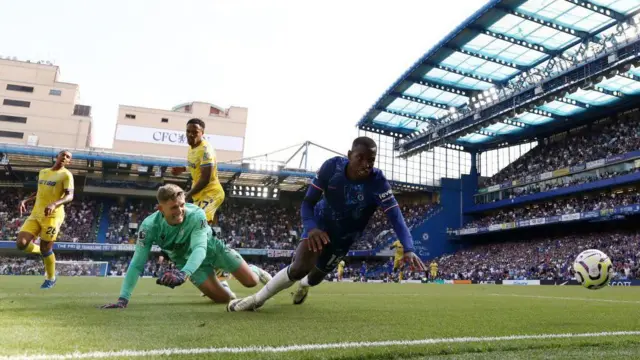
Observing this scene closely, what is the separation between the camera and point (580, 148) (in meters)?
41.4

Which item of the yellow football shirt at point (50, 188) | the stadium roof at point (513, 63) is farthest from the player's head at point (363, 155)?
the stadium roof at point (513, 63)

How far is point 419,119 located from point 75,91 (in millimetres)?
44799

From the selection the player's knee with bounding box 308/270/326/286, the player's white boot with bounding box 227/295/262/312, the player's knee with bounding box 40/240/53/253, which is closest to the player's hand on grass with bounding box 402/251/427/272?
the player's knee with bounding box 308/270/326/286

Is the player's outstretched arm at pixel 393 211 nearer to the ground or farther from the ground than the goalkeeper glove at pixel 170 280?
farther from the ground

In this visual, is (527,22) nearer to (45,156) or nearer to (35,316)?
(35,316)

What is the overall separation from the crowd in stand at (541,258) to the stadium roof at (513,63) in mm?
10556

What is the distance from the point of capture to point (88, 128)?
62.4 meters

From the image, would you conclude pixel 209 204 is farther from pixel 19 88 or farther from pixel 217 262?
pixel 19 88

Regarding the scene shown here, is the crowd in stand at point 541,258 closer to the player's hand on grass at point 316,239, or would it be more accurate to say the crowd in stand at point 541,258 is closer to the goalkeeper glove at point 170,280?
the player's hand on grass at point 316,239

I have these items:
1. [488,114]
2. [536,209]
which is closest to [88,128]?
[488,114]

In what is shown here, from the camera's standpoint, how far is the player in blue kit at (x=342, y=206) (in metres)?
4.81

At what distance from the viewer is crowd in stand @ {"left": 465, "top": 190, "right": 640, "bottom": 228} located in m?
34.7

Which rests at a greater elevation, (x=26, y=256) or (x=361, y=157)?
(x=361, y=157)

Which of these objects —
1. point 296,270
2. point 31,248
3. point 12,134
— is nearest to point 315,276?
point 296,270
